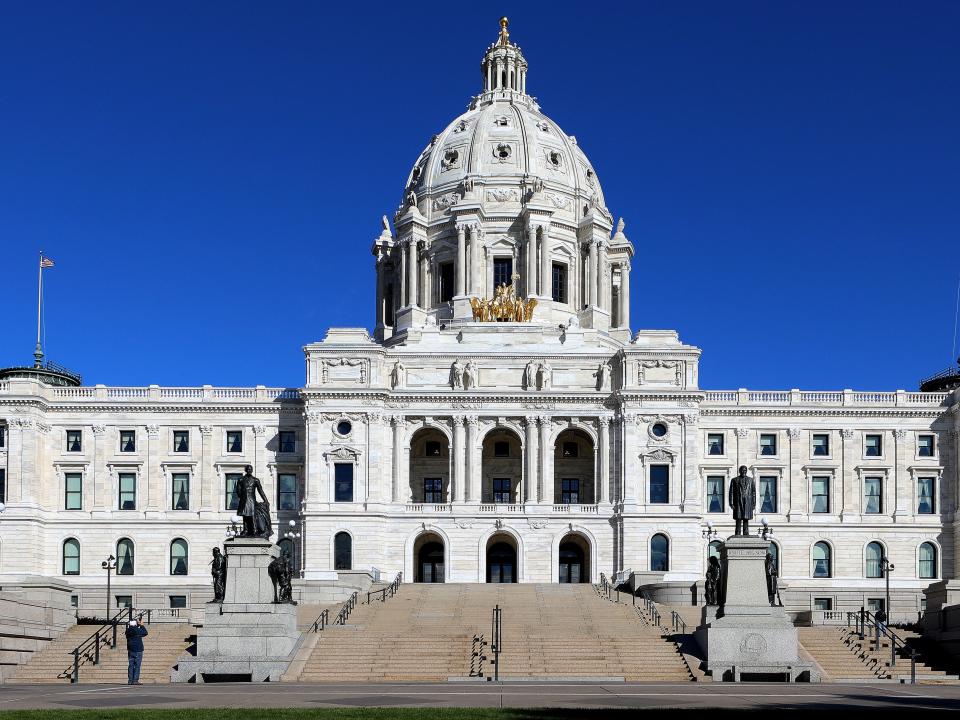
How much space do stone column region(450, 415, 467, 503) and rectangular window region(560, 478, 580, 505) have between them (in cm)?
779

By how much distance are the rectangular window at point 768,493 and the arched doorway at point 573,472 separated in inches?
426

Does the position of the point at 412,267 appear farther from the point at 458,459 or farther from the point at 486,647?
the point at 486,647

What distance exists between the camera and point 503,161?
121m

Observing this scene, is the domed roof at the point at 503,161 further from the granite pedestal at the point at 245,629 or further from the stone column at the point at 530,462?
the granite pedestal at the point at 245,629

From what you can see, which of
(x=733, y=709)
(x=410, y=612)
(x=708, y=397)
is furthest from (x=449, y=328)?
(x=733, y=709)

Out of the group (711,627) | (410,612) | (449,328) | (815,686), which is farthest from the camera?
(449,328)

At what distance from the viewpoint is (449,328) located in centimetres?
10631

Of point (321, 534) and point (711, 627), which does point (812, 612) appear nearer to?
point (711, 627)

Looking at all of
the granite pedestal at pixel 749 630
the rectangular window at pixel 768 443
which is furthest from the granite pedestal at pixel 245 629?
the rectangular window at pixel 768 443

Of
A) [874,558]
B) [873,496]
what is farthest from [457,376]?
[874,558]

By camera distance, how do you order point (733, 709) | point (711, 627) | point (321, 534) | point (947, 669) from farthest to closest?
point (321, 534) → point (947, 669) → point (711, 627) → point (733, 709)

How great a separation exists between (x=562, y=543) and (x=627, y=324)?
Result: 28.0 m

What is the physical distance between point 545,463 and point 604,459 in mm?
3656

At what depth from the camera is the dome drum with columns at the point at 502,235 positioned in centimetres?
11338
